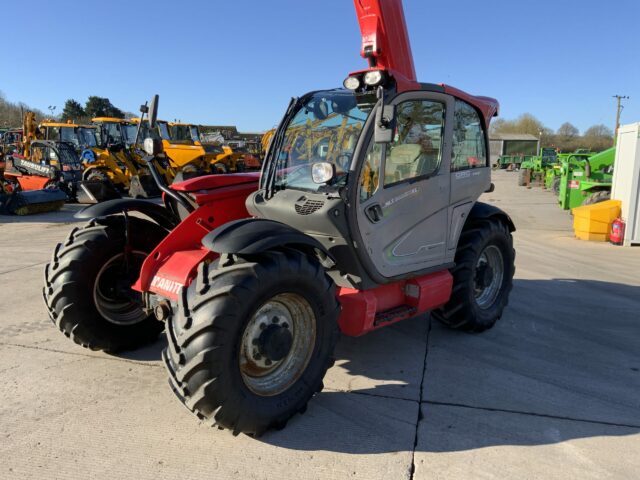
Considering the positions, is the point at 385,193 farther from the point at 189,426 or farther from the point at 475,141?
the point at 189,426

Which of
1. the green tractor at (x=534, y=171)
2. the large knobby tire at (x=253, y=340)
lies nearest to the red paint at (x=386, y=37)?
the large knobby tire at (x=253, y=340)

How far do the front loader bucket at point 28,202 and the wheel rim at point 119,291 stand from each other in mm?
10332

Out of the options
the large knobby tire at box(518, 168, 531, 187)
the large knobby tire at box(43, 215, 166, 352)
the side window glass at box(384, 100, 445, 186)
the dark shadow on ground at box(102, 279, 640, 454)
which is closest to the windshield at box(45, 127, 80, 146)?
the large knobby tire at box(43, 215, 166, 352)

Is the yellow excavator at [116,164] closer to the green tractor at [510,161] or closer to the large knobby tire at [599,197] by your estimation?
the large knobby tire at [599,197]

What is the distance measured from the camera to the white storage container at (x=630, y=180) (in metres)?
9.16

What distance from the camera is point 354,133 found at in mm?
3680

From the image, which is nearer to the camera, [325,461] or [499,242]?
[325,461]

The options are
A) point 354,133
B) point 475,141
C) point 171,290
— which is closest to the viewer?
point 171,290

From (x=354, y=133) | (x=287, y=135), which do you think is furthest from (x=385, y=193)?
(x=287, y=135)

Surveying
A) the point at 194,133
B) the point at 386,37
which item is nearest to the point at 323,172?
the point at 386,37

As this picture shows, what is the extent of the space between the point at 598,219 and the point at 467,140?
22.8 feet

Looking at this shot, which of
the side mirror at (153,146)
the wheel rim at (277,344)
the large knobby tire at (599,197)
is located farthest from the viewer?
the large knobby tire at (599,197)

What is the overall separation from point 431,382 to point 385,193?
153cm

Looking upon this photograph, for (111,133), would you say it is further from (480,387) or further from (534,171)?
(534,171)
